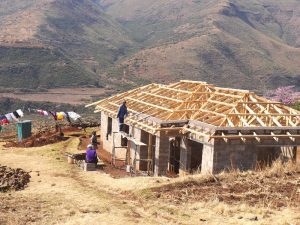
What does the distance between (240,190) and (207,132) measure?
4.59 m

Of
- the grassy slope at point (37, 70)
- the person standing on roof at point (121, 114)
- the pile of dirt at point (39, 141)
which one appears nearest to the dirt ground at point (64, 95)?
the grassy slope at point (37, 70)

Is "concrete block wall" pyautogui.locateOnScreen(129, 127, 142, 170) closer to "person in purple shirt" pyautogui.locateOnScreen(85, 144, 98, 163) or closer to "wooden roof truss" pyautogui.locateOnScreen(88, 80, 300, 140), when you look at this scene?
"wooden roof truss" pyautogui.locateOnScreen(88, 80, 300, 140)

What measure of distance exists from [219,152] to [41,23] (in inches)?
7488

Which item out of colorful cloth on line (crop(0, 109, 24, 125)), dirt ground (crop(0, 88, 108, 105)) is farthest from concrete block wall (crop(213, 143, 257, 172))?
dirt ground (crop(0, 88, 108, 105))

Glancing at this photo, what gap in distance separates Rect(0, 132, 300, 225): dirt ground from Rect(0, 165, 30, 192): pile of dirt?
34cm

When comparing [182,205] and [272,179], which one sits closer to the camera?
[182,205]

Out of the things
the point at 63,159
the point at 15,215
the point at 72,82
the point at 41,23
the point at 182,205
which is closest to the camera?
the point at 15,215

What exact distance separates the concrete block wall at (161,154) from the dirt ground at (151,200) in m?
2.91

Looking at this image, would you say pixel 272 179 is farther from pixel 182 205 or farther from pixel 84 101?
pixel 84 101

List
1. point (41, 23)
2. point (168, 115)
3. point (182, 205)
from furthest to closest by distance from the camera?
point (41, 23) < point (168, 115) < point (182, 205)

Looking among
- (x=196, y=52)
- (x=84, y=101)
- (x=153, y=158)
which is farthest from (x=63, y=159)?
(x=196, y=52)

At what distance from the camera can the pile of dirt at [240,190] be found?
15246 mm

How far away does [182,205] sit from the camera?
14.9 metres

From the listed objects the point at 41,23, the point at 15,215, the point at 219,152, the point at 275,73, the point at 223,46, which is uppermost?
the point at 41,23
